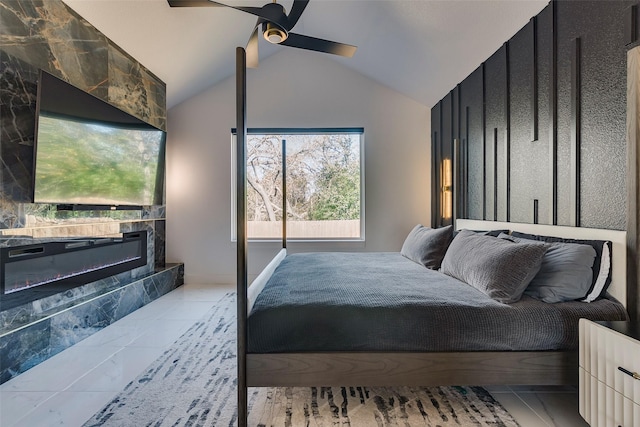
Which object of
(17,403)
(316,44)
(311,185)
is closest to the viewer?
(17,403)

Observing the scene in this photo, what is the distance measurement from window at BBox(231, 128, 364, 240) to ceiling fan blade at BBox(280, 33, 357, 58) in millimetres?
1973

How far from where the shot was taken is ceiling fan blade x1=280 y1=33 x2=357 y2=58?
101 inches

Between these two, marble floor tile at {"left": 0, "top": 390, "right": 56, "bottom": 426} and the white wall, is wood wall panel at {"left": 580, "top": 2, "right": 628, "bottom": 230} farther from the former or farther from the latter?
marble floor tile at {"left": 0, "top": 390, "right": 56, "bottom": 426}

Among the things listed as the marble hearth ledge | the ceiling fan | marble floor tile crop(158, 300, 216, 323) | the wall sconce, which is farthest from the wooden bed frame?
the wall sconce

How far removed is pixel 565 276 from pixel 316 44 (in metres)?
2.38

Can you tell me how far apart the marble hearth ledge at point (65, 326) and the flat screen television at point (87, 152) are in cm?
84

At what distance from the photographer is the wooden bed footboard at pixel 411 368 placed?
1.51 m

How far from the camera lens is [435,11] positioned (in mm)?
2801

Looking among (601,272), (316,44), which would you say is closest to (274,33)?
(316,44)

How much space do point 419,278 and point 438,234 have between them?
32.0 inches

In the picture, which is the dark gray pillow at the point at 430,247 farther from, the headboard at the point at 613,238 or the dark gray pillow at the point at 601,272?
the dark gray pillow at the point at 601,272

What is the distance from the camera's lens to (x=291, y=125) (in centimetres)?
460

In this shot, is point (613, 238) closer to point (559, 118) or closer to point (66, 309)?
point (559, 118)

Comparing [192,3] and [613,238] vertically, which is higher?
[192,3]
